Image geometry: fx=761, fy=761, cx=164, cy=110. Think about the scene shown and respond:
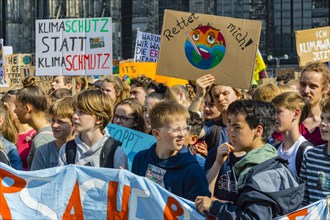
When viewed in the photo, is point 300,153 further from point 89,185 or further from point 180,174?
point 89,185

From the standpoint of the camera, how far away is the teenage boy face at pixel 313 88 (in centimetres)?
596

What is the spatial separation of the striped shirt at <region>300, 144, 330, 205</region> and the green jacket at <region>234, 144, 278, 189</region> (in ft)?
1.21

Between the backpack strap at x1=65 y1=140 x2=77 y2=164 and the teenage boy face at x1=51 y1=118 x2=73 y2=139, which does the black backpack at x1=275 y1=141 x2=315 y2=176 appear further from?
the teenage boy face at x1=51 y1=118 x2=73 y2=139

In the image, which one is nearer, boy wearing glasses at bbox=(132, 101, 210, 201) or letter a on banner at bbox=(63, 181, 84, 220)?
boy wearing glasses at bbox=(132, 101, 210, 201)

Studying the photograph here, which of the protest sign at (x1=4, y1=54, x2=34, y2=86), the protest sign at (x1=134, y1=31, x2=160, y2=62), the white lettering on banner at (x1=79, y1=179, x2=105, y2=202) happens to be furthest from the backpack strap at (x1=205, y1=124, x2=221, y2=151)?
the protest sign at (x1=4, y1=54, x2=34, y2=86)

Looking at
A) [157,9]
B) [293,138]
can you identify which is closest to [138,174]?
[293,138]

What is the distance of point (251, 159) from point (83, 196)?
1131mm

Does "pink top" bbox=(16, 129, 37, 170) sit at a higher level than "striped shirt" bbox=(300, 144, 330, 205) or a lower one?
lower

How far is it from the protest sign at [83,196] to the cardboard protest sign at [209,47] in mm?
2092

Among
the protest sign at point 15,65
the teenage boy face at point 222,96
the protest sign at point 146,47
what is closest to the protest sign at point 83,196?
the teenage boy face at point 222,96

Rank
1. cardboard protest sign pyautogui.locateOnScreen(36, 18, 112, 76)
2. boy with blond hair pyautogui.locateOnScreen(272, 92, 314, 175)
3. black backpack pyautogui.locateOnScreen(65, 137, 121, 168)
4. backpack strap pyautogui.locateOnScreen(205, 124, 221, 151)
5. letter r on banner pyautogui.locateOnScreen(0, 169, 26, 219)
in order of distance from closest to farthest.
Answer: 1. letter r on banner pyautogui.locateOnScreen(0, 169, 26, 219)
2. black backpack pyautogui.locateOnScreen(65, 137, 121, 168)
3. boy with blond hair pyautogui.locateOnScreen(272, 92, 314, 175)
4. backpack strap pyautogui.locateOnScreen(205, 124, 221, 151)
5. cardboard protest sign pyautogui.locateOnScreen(36, 18, 112, 76)

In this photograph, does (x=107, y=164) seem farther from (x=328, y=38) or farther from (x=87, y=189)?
(x=328, y=38)

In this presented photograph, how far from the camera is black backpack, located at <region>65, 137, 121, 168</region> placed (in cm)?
480

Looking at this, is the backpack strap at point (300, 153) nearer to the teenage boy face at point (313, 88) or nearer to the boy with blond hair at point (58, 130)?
the teenage boy face at point (313, 88)
